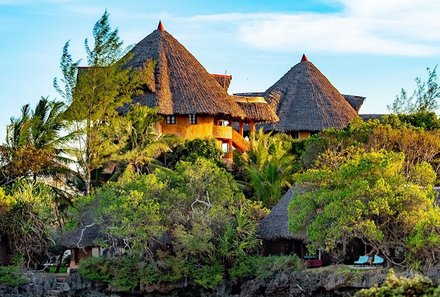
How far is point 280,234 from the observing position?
2658 centimetres

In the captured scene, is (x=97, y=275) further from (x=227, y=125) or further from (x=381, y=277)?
(x=227, y=125)

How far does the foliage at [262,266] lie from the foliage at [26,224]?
6.23m

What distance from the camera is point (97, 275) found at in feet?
84.6

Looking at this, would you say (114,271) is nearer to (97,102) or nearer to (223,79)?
(97,102)

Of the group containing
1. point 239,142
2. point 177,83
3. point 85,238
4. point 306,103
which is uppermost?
point 177,83

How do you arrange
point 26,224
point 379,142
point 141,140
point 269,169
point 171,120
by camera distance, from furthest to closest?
1. point 171,120
2. point 141,140
3. point 269,169
4. point 379,142
5. point 26,224

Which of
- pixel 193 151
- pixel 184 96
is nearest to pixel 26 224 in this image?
pixel 193 151

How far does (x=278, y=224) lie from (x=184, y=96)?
9.27 metres

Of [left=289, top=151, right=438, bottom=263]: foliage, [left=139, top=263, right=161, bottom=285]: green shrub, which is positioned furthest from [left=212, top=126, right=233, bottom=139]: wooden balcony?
[left=289, top=151, right=438, bottom=263]: foliage

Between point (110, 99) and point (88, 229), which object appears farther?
point (110, 99)

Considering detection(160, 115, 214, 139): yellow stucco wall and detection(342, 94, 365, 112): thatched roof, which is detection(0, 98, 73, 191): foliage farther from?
detection(342, 94, 365, 112): thatched roof

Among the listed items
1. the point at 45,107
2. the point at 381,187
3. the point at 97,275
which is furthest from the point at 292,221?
the point at 45,107

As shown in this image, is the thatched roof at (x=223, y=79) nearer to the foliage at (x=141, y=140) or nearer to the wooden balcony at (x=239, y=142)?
the wooden balcony at (x=239, y=142)

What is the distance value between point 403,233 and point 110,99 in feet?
40.7
